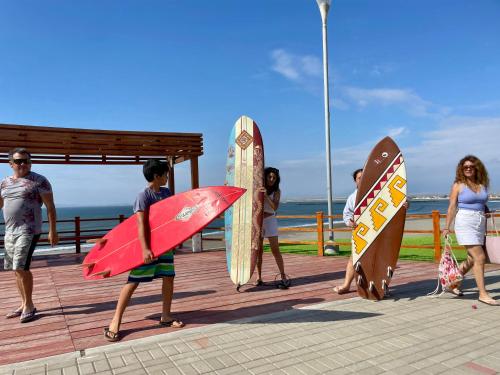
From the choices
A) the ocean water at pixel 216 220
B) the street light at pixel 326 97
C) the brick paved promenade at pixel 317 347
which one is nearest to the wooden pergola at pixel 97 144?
the ocean water at pixel 216 220

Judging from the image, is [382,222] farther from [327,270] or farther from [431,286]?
[327,270]

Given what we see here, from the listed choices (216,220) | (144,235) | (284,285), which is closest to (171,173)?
(284,285)

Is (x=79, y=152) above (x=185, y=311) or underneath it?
above

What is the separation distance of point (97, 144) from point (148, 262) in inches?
238

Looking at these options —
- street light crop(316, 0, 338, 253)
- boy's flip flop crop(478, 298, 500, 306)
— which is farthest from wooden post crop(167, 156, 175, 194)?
boy's flip flop crop(478, 298, 500, 306)

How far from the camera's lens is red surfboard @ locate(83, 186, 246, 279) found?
2990mm

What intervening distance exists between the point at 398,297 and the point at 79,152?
7.02 m

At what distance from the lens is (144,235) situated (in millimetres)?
2992

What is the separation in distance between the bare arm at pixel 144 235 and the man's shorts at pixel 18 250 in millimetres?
1357

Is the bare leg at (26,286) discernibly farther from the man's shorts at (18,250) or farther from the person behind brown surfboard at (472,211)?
the person behind brown surfboard at (472,211)

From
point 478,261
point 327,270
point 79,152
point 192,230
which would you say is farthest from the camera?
point 79,152

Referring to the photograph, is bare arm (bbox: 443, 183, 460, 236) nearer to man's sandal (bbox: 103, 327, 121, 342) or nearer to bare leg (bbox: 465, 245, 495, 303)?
bare leg (bbox: 465, 245, 495, 303)

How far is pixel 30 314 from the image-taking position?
364 centimetres

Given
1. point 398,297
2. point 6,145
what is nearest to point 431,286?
point 398,297
